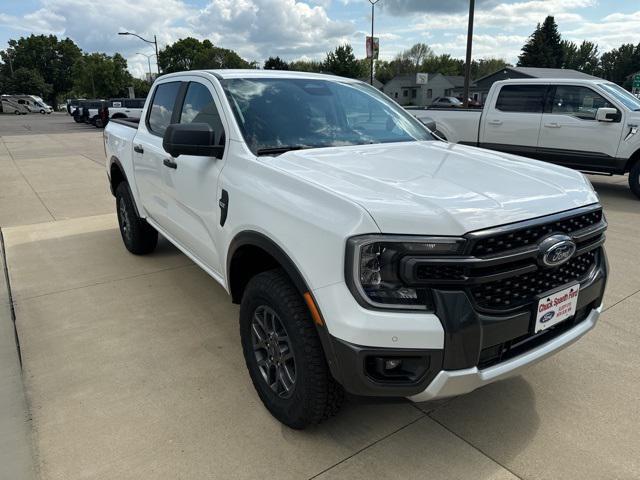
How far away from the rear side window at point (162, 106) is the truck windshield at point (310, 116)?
957 mm

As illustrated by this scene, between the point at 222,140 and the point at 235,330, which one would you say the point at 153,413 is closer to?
the point at 235,330

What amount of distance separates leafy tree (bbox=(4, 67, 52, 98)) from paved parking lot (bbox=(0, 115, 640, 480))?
92.3 m

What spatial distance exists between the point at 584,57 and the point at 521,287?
11297 centimetres

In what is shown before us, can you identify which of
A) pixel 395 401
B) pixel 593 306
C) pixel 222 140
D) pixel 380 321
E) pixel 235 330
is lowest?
pixel 235 330

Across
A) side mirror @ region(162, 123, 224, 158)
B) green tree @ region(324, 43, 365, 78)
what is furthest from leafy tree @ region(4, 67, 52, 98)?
side mirror @ region(162, 123, 224, 158)

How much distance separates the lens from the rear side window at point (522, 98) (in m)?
8.85

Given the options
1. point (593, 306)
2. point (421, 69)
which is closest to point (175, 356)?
point (593, 306)

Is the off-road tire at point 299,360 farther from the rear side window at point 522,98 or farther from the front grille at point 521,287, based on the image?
the rear side window at point 522,98

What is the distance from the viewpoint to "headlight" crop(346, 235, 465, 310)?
6.22ft

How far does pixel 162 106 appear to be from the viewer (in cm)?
426

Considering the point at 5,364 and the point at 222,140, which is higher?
the point at 222,140

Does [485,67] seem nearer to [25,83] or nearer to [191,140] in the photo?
[25,83]

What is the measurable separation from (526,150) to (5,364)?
8608 millimetres

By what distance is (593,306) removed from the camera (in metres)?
2.53
